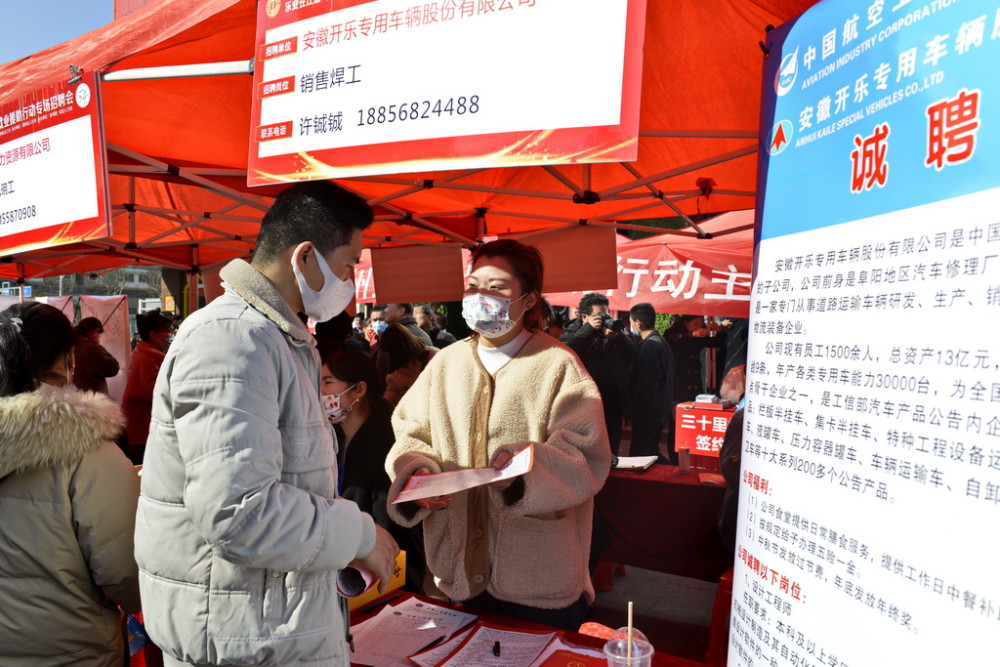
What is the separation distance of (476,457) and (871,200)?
4.86 ft

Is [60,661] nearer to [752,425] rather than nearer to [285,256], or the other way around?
[285,256]

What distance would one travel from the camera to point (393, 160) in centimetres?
173

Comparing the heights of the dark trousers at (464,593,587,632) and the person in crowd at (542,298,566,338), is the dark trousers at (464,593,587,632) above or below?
below

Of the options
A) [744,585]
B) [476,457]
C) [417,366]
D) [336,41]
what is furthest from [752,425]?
[417,366]

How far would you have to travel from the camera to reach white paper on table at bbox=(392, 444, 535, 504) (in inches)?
68.4

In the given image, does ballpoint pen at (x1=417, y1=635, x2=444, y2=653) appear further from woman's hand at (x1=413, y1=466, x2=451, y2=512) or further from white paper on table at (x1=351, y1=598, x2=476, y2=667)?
woman's hand at (x1=413, y1=466, x2=451, y2=512)

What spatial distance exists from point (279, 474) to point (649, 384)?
6.71 m

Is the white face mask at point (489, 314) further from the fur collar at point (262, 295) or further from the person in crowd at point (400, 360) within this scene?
the person in crowd at point (400, 360)

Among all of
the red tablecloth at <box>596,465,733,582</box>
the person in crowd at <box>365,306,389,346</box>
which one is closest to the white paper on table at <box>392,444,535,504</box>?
the red tablecloth at <box>596,465,733,582</box>

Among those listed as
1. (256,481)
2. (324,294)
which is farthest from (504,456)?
(256,481)

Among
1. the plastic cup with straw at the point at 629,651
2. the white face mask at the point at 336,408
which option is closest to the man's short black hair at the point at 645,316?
the white face mask at the point at 336,408

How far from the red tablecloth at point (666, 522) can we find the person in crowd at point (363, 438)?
1.95 m

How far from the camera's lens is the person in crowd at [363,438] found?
8.82ft

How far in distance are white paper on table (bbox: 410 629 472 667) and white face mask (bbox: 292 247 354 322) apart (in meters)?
1.02
